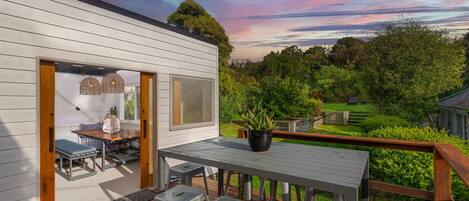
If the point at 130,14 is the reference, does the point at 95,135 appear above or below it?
below

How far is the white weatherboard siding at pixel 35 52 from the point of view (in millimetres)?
2631

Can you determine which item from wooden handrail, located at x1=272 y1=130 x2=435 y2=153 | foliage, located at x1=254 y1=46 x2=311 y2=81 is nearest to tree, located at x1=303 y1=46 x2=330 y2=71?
foliage, located at x1=254 y1=46 x2=311 y2=81

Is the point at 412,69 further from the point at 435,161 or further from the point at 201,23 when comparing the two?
the point at 201,23

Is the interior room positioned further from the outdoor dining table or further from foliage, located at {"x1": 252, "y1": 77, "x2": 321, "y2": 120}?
foliage, located at {"x1": 252, "y1": 77, "x2": 321, "y2": 120}

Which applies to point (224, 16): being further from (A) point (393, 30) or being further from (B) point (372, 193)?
(B) point (372, 193)

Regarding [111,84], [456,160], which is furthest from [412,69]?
[111,84]

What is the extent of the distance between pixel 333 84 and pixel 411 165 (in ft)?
60.2

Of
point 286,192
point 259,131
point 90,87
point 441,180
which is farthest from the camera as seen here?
point 90,87

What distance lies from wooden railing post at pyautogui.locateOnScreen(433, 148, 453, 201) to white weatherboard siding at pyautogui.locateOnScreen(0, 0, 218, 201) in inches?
157

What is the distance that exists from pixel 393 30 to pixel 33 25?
1116 centimetres

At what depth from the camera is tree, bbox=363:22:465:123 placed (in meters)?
9.25

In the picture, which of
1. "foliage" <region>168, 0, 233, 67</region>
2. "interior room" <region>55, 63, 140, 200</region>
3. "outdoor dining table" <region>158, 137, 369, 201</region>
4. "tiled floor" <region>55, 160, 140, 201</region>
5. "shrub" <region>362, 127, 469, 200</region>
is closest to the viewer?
"outdoor dining table" <region>158, 137, 369, 201</region>

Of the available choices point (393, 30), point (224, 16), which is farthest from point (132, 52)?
point (224, 16)

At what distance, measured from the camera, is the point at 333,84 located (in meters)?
21.2
